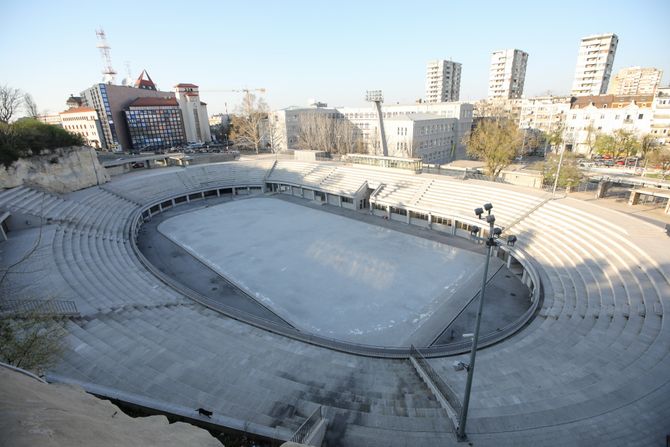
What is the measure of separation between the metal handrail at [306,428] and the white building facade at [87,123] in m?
82.0

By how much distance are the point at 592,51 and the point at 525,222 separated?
105729 millimetres

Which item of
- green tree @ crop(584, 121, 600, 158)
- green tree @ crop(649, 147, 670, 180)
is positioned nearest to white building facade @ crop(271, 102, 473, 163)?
green tree @ crop(584, 121, 600, 158)

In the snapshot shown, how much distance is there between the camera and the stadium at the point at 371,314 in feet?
30.6

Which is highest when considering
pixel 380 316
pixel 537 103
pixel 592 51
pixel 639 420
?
pixel 592 51

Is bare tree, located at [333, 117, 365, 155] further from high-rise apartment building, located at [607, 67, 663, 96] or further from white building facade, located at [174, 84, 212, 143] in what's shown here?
high-rise apartment building, located at [607, 67, 663, 96]

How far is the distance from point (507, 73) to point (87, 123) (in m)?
126

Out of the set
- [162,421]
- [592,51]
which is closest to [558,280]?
[162,421]

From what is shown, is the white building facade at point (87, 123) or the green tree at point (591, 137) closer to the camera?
the green tree at point (591, 137)

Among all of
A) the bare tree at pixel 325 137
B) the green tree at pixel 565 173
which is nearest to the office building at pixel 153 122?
the bare tree at pixel 325 137

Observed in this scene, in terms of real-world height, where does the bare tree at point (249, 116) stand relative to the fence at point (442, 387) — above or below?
above

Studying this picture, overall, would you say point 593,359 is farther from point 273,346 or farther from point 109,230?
point 109,230

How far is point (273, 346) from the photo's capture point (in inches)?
523

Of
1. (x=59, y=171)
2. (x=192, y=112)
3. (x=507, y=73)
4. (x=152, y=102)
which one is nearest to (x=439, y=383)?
(x=59, y=171)

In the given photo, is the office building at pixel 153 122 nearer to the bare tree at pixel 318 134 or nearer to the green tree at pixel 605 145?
the bare tree at pixel 318 134
